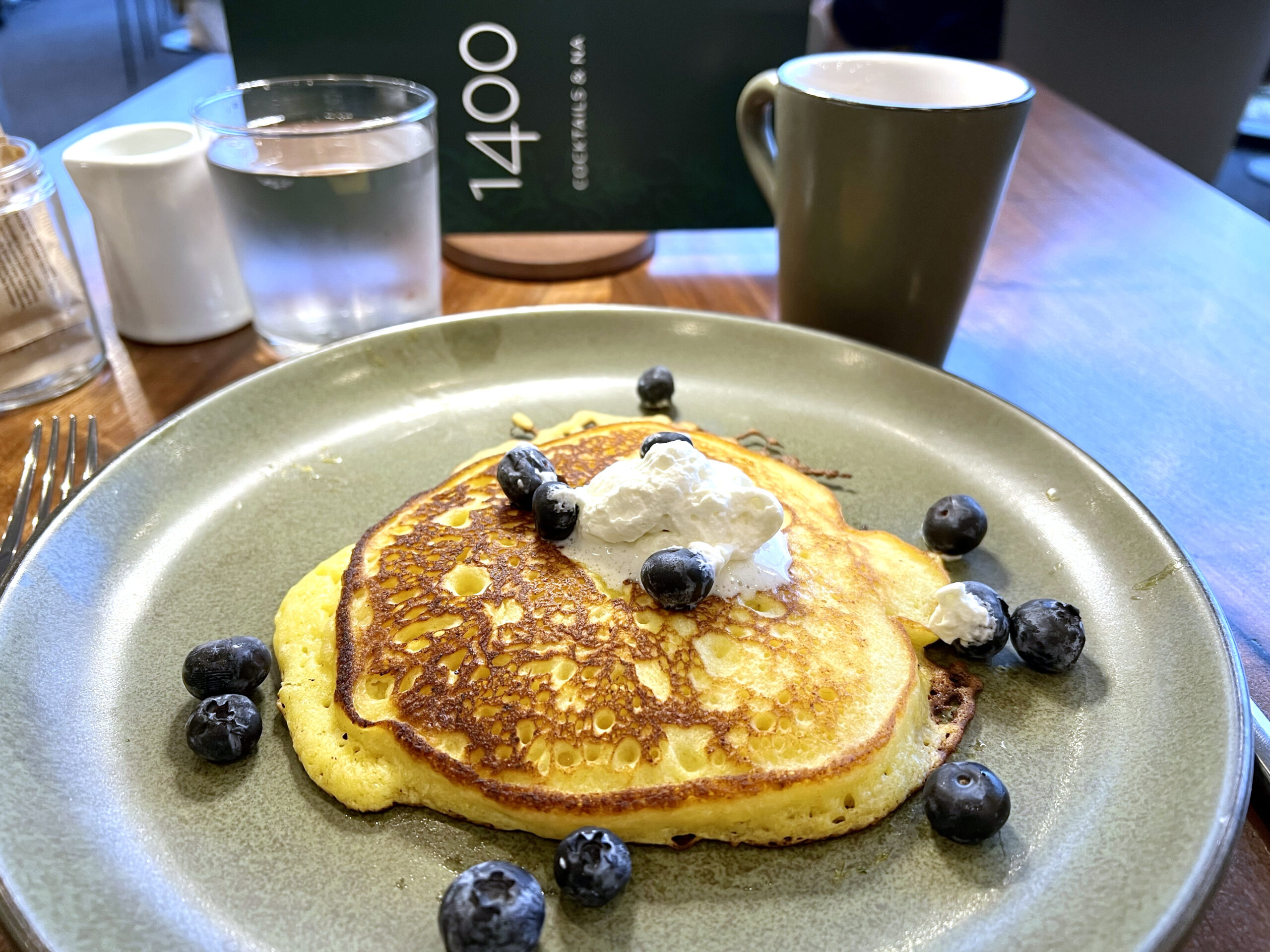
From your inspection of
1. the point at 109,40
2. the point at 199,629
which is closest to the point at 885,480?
the point at 199,629

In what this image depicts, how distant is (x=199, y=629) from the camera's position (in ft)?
3.13

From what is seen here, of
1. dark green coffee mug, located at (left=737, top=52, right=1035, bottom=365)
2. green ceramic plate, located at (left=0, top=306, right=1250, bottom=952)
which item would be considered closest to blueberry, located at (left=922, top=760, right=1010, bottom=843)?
green ceramic plate, located at (left=0, top=306, right=1250, bottom=952)

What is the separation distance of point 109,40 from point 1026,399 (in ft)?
24.2

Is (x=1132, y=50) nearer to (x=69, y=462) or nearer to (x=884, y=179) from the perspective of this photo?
(x=884, y=179)

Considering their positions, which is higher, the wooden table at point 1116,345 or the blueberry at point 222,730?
the blueberry at point 222,730

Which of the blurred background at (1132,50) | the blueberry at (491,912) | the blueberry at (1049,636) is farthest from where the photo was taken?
the blurred background at (1132,50)

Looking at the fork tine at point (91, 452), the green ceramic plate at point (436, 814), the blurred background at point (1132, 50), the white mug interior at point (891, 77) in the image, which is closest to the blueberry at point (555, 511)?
the green ceramic plate at point (436, 814)

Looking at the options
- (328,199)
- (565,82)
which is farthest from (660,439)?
(565,82)

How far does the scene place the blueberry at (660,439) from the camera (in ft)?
3.41

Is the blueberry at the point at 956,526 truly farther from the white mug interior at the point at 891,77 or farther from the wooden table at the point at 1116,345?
the white mug interior at the point at 891,77

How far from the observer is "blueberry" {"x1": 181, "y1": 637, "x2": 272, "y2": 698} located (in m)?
0.85

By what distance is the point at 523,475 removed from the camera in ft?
3.38

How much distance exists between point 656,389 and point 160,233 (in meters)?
0.87

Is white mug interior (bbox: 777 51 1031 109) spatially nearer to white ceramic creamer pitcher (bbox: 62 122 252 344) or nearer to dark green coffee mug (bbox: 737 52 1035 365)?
dark green coffee mug (bbox: 737 52 1035 365)
